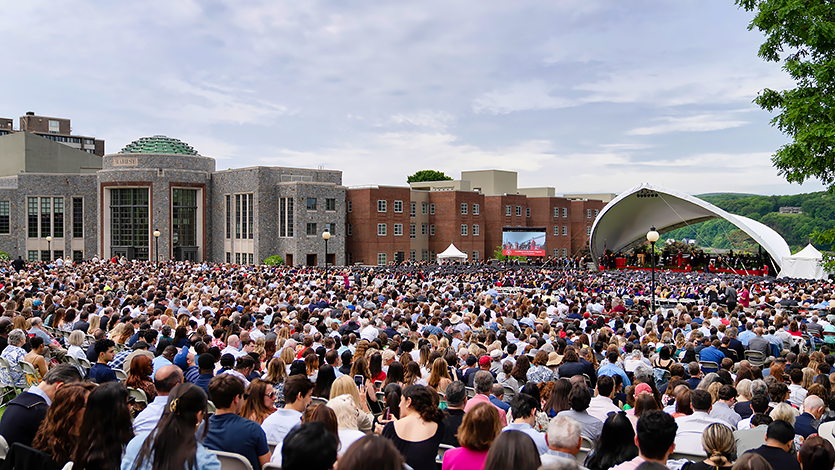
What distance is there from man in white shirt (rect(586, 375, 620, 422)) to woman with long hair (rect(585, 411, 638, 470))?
225 cm

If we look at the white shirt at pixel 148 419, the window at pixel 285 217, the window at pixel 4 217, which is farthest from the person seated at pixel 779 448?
the window at pixel 4 217

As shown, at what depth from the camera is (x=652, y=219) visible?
5903 centimetres

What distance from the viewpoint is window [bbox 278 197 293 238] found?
5341 centimetres

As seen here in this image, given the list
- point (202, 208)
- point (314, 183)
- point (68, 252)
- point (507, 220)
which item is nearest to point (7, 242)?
point (68, 252)

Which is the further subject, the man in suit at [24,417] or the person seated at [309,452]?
the man in suit at [24,417]

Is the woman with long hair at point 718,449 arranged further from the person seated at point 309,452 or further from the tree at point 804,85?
the tree at point 804,85

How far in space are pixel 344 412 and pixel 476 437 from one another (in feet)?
4.27

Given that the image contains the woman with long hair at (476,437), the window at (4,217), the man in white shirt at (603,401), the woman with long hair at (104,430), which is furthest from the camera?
the window at (4,217)

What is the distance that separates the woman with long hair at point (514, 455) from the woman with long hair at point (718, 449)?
2304 millimetres

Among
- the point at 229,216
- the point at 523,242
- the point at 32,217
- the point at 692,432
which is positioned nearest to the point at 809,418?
the point at 692,432

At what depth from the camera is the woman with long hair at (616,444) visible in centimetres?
471

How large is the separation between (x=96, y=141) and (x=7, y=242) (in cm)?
6992

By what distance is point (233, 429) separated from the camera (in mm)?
4812

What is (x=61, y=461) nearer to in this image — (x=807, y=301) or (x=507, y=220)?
(x=807, y=301)
